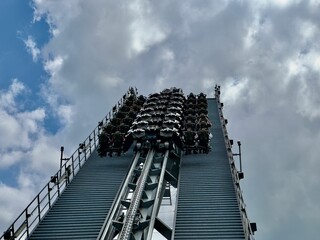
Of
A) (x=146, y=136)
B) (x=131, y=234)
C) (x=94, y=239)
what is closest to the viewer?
(x=131, y=234)

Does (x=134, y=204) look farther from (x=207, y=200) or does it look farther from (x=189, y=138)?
(x=189, y=138)

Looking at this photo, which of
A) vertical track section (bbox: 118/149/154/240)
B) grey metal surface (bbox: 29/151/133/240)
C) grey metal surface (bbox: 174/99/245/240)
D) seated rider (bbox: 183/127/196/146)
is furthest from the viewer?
seated rider (bbox: 183/127/196/146)

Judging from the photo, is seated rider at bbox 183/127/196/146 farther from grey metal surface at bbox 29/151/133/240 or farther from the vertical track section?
the vertical track section

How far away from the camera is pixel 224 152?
21.0 metres

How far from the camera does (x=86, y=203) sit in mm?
16844

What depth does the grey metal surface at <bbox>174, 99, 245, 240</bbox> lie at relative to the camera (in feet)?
47.9

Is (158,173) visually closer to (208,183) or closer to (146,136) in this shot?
(208,183)

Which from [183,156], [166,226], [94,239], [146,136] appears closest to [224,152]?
[183,156]

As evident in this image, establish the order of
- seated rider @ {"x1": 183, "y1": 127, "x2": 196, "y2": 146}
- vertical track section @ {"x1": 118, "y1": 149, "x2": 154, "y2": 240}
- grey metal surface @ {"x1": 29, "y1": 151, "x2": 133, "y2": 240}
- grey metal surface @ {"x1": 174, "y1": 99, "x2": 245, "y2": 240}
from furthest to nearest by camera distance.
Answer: seated rider @ {"x1": 183, "y1": 127, "x2": 196, "y2": 146}
grey metal surface @ {"x1": 29, "y1": 151, "x2": 133, "y2": 240}
grey metal surface @ {"x1": 174, "y1": 99, "x2": 245, "y2": 240}
vertical track section @ {"x1": 118, "y1": 149, "x2": 154, "y2": 240}

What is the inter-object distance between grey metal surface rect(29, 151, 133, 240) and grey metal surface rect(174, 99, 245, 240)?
2182 mm

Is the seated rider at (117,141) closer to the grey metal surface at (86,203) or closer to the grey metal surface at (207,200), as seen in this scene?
the grey metal surface at (86,203)

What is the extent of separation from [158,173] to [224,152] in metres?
4.25

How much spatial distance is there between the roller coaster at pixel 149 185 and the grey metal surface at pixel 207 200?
3cm

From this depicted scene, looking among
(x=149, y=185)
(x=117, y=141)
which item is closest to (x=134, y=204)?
(x=149, y=185)
